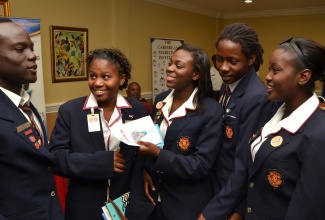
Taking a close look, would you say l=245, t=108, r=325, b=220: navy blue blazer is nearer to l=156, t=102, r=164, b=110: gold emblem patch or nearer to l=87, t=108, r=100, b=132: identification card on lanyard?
l=156, t=102, r=164, b=110: gold emblem patch

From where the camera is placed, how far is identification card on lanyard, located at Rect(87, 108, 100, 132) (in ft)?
5.24

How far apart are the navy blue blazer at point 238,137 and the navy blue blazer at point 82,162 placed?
559 millimetres

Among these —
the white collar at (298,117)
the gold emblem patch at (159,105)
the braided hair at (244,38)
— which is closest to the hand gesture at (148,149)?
the gold emblem patch at (159,105)

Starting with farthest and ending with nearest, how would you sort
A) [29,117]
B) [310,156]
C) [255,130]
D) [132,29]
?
1. [132,29]
2. [255,130]
3. [29,117]
4. [310,156]

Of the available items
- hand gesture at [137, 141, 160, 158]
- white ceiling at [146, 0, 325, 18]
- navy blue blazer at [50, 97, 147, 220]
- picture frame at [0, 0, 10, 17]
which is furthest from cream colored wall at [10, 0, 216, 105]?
hand gesture at [137, 141, 160, 158]

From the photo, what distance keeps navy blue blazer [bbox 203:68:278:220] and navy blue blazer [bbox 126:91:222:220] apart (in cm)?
7

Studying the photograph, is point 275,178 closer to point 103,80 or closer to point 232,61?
point 232,61

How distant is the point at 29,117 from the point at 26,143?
0.18m

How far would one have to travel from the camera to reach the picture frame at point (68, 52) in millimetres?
4305

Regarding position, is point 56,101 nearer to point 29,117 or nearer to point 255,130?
point 29,117

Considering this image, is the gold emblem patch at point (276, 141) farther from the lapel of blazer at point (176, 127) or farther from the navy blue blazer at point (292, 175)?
the lapel of blazer at point (176, 127)

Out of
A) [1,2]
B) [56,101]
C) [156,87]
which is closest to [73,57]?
[56,101]

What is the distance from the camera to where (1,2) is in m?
3.33

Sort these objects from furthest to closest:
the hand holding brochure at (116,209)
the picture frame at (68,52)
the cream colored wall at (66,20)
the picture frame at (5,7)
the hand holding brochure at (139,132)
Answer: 1. the picture frame at (68,52)
2. the cream colored wall at (66,20)
3. the picture frame at (5,7)
4. the hand holding brochure at (116,209)
5. the hand holding brochure at (139,132)
